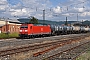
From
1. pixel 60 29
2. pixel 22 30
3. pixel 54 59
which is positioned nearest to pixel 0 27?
pixel 60 29

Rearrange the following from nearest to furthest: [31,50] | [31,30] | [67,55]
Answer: [67,55] → [31,50] → [31,30]

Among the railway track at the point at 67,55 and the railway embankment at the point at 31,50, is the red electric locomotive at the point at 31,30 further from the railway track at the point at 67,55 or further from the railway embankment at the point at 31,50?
the railway track at the point at 67,55


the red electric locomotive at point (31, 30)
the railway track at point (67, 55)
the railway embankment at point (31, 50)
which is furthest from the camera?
the red electric locomotive at point (31, 30)

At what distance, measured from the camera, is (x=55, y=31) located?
58.7 m

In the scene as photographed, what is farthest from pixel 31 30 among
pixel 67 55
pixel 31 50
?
pixel 67 55

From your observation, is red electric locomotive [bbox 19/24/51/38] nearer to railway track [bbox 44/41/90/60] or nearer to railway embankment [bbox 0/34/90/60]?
railway embankment [bbox 0/34/90/60]

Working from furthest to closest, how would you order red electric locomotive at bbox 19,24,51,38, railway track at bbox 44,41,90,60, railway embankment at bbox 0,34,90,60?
red electric locomotive at bbox 19,24,51,38
railway embankment at bbox 0,34,90,60
railway track at bbox 44,41,90,60

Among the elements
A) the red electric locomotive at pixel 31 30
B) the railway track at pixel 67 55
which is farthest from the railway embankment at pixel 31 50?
the red electric locomotive at pixel 31 30

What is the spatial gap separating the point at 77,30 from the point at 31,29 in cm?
4131

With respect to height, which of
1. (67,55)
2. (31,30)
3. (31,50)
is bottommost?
(31,30)

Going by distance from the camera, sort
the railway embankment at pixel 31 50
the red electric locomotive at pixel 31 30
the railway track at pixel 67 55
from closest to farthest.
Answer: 1. the railway track at pixel 67 55
2. the railway embankment at pixel 31 50
3. the red electric locomotive at pixel 31 30

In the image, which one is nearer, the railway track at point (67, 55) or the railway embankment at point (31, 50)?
Result: the railway track at point (67, 55)

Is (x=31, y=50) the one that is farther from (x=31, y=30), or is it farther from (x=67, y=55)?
(x=31, y=30)

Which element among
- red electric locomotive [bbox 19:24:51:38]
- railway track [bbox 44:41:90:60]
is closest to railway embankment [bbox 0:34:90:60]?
railway track [bbox 44:41:90:60]
